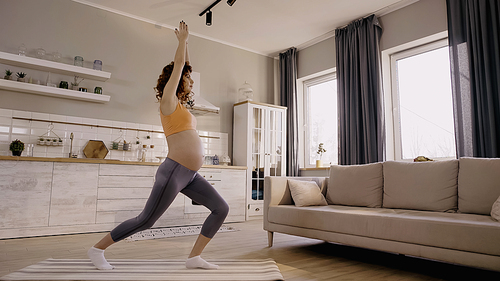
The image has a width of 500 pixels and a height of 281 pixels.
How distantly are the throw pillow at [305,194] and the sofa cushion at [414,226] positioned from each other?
16 cm

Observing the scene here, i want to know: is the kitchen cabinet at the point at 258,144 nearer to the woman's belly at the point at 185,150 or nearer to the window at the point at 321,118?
the window at the point at 321,118

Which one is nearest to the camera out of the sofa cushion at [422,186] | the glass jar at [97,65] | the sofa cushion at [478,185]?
the sofa cushion at [478,185]

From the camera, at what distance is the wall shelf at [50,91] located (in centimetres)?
382

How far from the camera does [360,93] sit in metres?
4.74

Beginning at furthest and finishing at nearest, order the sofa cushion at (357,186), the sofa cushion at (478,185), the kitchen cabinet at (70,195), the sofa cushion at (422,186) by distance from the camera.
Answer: the kitchen cabinet at (70,195)
the sofa cushion at (357,186)
the sofa cushion at (422,186)
the sofa cushion at (478,185)

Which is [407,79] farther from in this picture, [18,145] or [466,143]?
[18,145]

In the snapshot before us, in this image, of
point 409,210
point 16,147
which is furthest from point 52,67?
point 409,210

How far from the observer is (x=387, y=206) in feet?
9.68

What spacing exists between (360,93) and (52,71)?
409 cm

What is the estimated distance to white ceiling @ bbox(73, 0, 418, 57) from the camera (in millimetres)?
4477

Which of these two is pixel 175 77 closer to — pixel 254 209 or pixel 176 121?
pixel 176 121

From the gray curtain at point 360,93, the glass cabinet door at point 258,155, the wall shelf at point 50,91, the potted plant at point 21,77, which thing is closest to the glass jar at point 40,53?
the potted plant at point 21,77

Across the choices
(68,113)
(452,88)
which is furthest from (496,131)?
(68,113)

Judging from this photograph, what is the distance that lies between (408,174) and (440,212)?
423 millimetres
